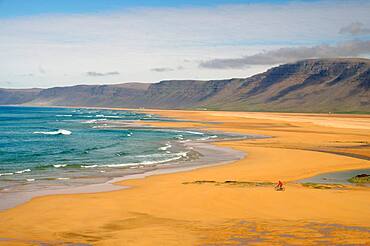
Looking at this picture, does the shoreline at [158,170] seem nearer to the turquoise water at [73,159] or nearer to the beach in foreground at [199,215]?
the beach in foreground at [199,215]

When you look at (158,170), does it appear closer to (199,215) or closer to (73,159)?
(73,159)

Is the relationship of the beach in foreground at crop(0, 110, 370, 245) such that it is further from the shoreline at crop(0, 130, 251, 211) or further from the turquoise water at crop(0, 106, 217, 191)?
the turquoise water at crop(0, 106, 217, 191)

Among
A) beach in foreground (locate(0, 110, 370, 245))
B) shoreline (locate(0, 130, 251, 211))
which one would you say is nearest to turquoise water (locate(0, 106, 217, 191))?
shoreline (locate(0, 130, 251, 211))

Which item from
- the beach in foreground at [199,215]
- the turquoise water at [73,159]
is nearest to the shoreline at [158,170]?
the beach in foreground at [199,215]

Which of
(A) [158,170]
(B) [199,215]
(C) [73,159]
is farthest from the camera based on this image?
(C) [73,159]

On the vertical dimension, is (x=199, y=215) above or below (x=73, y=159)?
above

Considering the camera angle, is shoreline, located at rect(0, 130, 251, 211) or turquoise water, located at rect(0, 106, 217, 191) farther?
turquoise water, located at rect(0, 106, 217, 191)

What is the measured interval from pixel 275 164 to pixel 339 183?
926cm

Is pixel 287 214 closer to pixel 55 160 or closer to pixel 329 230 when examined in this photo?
pixel 329 230

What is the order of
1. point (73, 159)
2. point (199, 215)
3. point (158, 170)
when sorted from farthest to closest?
point (73, 159), point (158, 170), point (199, 215)

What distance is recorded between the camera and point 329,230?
15.4 meters

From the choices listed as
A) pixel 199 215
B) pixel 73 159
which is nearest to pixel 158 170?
pixel 73 159

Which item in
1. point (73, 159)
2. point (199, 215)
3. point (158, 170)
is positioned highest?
point (199, 215)

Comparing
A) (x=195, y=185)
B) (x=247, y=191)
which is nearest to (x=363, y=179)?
(x=247, y=191)
